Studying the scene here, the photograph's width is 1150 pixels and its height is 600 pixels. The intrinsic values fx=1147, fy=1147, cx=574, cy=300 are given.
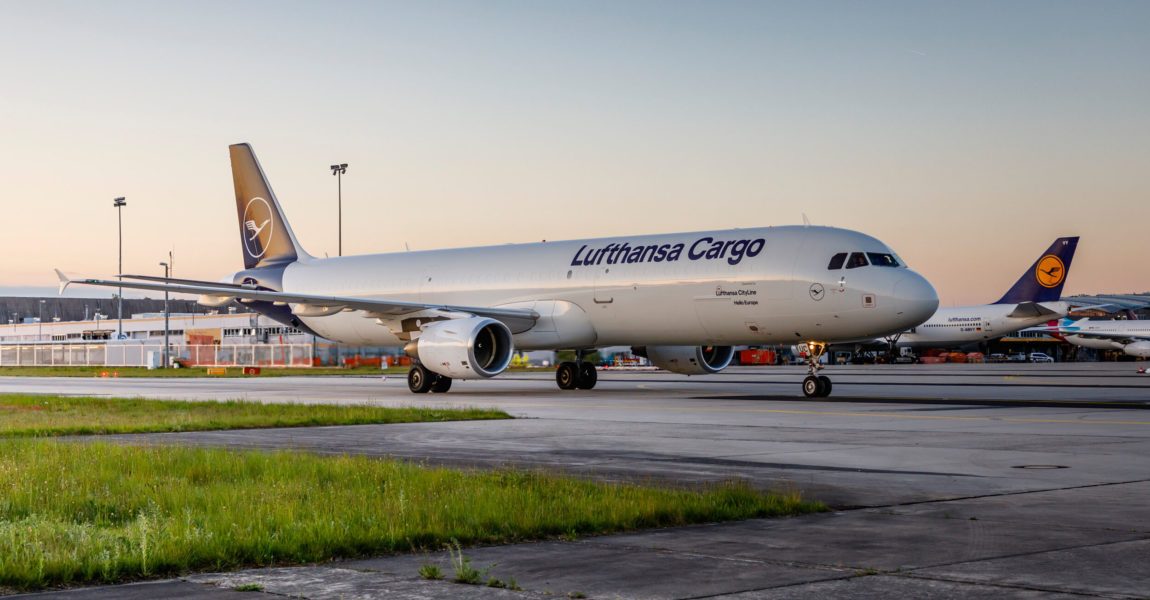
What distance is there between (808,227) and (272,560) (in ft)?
70.0

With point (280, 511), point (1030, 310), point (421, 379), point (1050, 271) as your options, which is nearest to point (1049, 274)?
point (1050, 271)

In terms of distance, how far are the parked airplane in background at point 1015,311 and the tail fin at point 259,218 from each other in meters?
36.7

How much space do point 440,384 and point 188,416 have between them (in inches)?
458

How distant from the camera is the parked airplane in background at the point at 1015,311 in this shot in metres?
67.8

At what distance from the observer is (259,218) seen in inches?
1516

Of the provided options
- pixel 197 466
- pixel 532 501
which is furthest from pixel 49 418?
pixel 532 501

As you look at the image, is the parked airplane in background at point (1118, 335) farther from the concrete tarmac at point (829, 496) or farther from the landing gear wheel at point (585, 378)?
the concrete tarmac at point (829, 496)

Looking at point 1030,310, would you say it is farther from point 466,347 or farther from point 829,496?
point 829,496

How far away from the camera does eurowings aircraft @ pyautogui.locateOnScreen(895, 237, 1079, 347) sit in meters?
67.8

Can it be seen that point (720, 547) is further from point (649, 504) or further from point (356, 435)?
point (356, 435)

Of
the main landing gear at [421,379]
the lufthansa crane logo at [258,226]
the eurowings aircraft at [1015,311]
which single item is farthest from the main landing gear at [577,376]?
the eurowings aircraft at [1015,311]

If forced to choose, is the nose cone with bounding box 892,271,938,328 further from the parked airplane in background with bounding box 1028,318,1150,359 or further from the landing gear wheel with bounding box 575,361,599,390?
the parked airplane in background with bounding box 1028,318,1150,359

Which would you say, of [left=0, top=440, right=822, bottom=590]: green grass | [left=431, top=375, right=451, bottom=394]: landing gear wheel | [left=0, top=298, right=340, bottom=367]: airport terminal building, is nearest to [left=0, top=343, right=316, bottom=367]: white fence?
[left=0, top=298, right=340, bottom=367]: airport terminal building

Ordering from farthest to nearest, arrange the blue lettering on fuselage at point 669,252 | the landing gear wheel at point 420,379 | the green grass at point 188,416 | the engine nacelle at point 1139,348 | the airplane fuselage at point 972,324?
1. the airplane fuselage at point 972,324
2. the engine nacelle at point 1139,348
3. the landing gear wheel at point 420,379
4. the blue lettering on fuselage at point 669,252
5. the green grass at point 188,416
